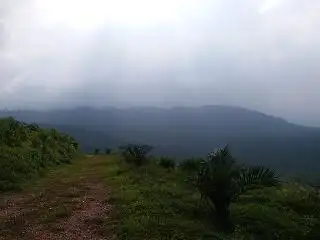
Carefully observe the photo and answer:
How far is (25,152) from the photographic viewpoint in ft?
72.0

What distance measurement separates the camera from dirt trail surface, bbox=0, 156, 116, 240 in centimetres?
1209

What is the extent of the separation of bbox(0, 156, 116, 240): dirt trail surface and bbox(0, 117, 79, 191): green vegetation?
2.50ft

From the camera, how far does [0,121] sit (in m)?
25.4

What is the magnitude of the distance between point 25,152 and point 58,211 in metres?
8.64

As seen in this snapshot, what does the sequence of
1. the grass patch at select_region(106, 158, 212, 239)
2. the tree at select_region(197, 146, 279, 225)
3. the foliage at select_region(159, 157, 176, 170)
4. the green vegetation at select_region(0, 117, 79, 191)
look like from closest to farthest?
1. the grass patch at select_region(106, 158, 212, 239)
2. the tree at select_region(197, 146, 279, 225)
3. the green vegetation at select_region(0, 117, 79, 191)
4. the foliage at select_region(159, 157, 176, 170)

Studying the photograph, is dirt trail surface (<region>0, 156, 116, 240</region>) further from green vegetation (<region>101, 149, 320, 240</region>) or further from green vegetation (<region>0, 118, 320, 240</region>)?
green vegetation (<region>101, 149, 320, 240</region>)

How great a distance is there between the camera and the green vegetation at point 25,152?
18.5m

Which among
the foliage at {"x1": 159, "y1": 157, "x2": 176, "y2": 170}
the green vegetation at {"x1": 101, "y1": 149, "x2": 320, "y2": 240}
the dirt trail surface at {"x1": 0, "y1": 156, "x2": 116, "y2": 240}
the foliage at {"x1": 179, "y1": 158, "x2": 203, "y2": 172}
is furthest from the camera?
the foliage at {"x1": 159, "y1": 157, "x2": 176, "y2": 170}

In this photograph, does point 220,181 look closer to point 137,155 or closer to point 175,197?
point 175,197

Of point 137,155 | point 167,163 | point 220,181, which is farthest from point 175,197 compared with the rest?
point 137,155

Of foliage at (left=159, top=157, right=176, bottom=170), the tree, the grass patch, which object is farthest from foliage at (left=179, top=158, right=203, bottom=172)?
the tree

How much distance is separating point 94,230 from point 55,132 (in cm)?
1911

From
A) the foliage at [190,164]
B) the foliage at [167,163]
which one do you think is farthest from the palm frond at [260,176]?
the foliage at [167,163]

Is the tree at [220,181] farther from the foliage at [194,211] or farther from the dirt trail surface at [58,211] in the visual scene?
the dirt trail surface at [58,211]
